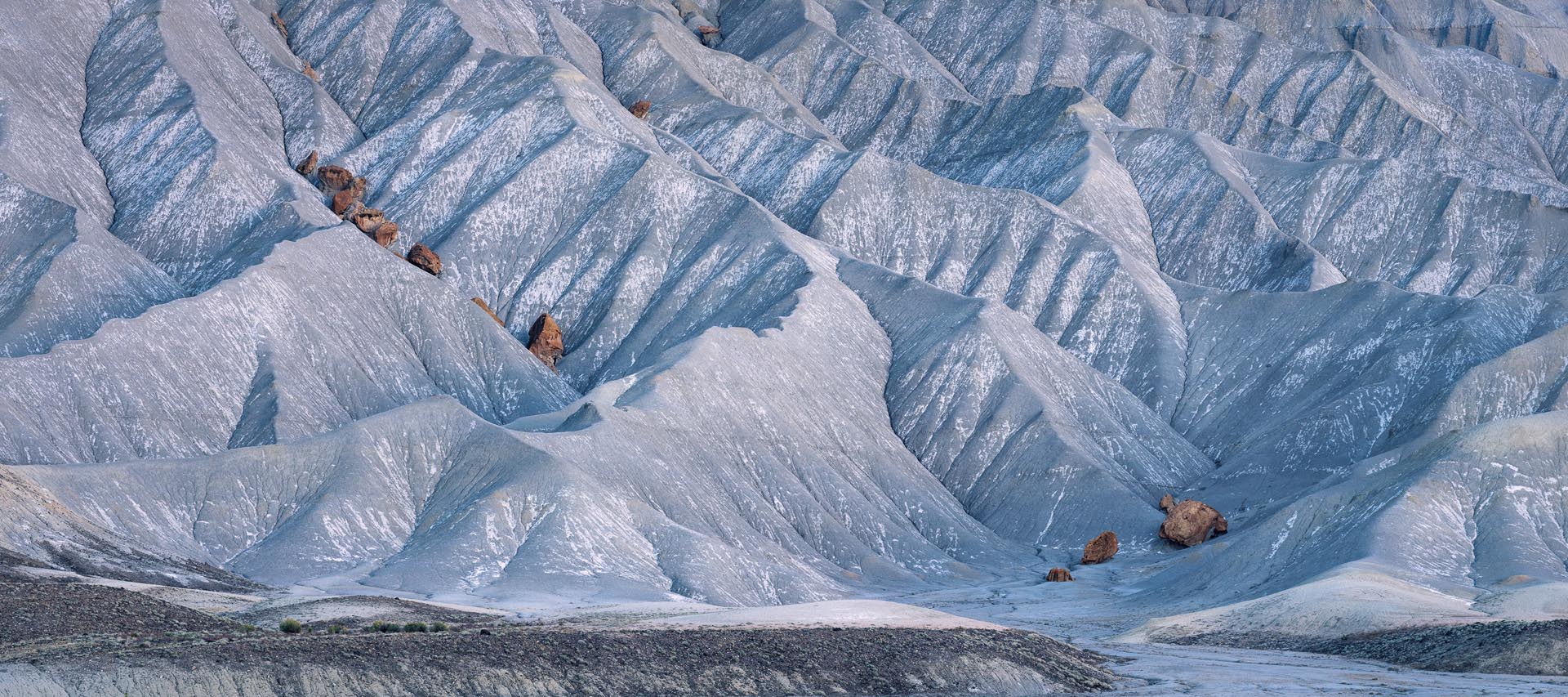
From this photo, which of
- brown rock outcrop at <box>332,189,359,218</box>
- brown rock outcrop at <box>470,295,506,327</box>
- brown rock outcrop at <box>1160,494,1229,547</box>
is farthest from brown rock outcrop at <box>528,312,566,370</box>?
brown rock outcrop at <box>1160,494,1229,547</box>

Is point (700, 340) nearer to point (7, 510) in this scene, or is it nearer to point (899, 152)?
point (7, 510)

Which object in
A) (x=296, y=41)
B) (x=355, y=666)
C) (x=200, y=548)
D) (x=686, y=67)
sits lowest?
(x=200, y=548)

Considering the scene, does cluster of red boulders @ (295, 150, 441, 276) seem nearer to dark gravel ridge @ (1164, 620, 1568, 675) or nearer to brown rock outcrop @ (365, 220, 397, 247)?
brown rock outcrop @ (365, 220, 397, 247)

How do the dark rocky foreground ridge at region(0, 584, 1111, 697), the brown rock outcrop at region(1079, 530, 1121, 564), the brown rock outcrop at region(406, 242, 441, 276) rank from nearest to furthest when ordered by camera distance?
the dark rocky foreground ridge at region(0, 584, 1111, 697)
the brown rock outcrop at region(1079, 530, 1121, 564)
the brown rock outcrop at region(406, 242, 441, 276)

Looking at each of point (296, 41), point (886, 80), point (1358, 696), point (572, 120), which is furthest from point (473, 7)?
point (1358, 696)

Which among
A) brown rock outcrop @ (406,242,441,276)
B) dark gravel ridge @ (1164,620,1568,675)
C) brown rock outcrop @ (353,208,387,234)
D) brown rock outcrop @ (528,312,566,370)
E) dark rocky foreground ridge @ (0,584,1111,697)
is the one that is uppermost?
dark gravel ridge @ (1164,620,1568,675)
